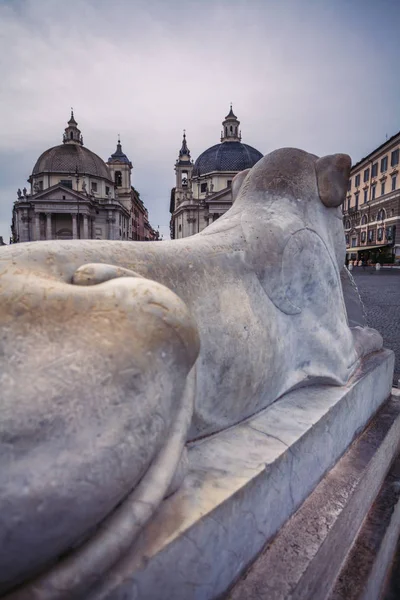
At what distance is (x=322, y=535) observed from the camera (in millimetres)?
1220

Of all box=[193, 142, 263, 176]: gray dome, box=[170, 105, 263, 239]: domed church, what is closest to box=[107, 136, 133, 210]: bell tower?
box=[170, 105, 263, 239]: domed church

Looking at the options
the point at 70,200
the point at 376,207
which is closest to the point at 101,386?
the point at 376,207

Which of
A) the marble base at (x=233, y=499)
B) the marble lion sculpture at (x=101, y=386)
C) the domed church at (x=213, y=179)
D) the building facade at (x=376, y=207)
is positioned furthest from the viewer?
the domed church at (x=213, y=179)

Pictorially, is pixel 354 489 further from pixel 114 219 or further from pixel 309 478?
pixel 114 219

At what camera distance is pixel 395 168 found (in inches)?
1286

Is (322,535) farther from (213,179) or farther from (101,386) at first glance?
(213,179)

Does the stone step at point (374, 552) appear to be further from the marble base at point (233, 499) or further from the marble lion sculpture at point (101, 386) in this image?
the marble lion sculpture at point (101, 386)

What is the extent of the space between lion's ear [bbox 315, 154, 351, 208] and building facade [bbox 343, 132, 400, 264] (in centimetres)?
3442

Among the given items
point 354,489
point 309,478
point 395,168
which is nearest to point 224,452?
point 309,478

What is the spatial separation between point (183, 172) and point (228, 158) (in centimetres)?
1039

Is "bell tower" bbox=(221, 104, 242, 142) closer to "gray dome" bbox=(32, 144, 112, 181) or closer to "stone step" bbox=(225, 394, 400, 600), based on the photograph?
"gray dome" bbox=(32, 144, 112, 181)

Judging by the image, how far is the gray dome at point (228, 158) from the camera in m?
51.1

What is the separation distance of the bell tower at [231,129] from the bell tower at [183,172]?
7310 millimetres

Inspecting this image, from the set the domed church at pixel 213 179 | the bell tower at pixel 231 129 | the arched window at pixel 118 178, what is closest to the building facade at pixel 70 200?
the arched window at pixel 118 178
